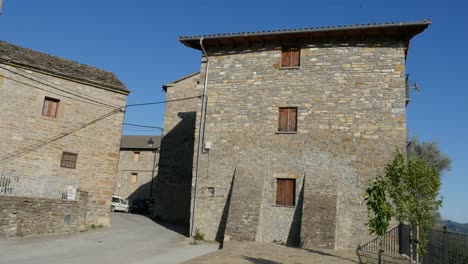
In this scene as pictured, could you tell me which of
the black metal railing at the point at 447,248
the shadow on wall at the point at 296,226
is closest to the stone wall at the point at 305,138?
the shadow on wall at the point at 296,226

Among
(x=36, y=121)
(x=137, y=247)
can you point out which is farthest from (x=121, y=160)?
(x=137, y=247)

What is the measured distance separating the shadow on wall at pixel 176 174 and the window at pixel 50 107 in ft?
25.1

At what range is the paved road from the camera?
1031 cm

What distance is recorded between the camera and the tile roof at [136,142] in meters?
34.0

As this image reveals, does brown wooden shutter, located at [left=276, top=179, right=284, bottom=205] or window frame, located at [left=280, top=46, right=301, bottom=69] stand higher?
window frame, located at [left=280, top=46, right=301, bottom=69]

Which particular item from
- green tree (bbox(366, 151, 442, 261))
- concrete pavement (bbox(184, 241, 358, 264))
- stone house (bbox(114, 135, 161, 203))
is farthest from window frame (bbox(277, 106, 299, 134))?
stone house (bbox(114, 135, 161, 203))

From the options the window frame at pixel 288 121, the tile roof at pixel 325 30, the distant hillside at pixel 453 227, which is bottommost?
the distant hillside at pixel 453 227

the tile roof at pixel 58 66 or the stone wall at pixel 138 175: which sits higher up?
the tile roof at pixel 58 66

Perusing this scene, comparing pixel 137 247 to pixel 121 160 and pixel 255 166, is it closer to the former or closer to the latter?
pixel 255 166

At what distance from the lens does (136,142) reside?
116 ft

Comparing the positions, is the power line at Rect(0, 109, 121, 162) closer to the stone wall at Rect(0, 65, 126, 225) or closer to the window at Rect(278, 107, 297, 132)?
the stone wall at Rect(0, 65, 126, 225)

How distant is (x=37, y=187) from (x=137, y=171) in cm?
1858

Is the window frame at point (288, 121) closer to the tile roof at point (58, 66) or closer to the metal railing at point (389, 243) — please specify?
the metal railing at point (389, 243)

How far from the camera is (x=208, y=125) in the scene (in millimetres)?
16031
